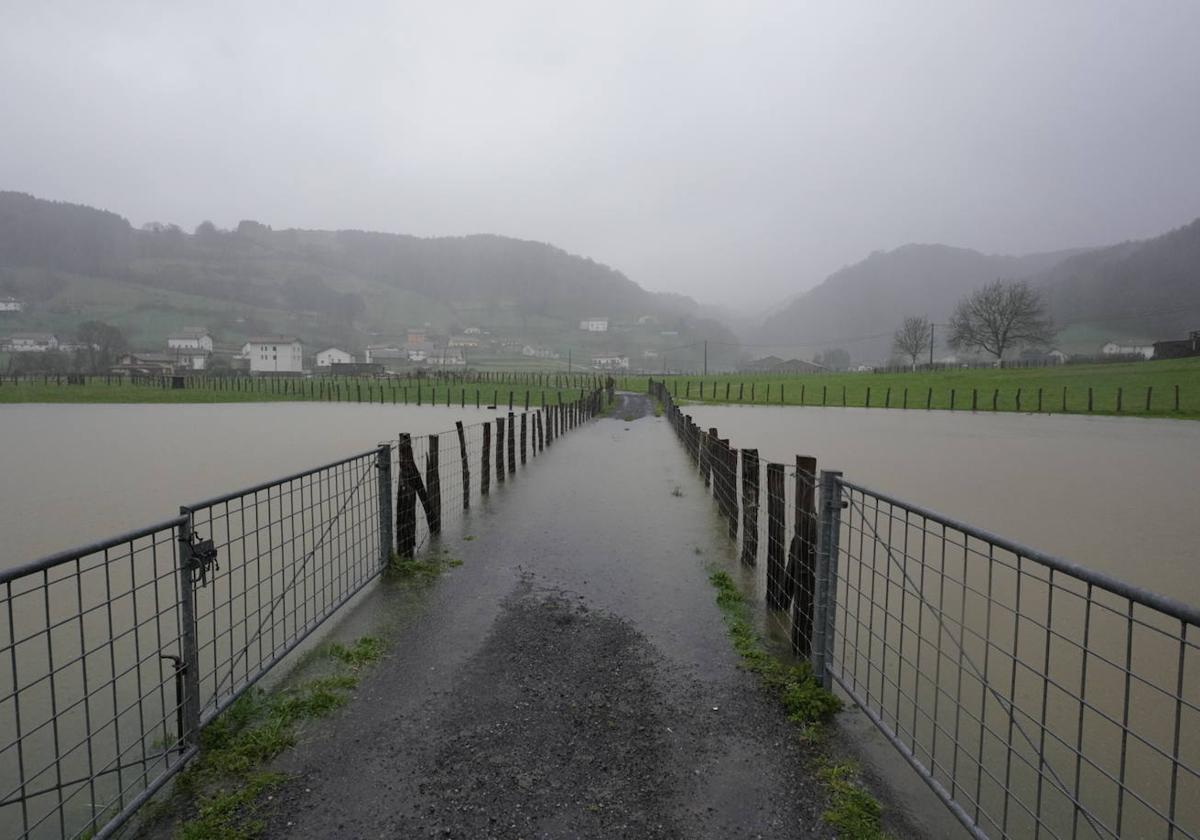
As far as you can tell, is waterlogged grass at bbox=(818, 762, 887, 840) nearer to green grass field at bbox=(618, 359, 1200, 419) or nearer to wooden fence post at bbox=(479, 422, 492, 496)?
wooden fence post at bbox=(479, 422, 492, 496)

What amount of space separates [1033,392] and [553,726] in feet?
167

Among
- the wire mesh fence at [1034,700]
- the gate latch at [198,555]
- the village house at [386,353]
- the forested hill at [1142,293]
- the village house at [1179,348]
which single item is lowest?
the wire mesh fence at [1034,700]

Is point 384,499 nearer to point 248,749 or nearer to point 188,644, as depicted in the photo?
point 188,644

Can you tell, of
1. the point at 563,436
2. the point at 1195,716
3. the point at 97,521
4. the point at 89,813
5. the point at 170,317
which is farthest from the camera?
the point at 170,317

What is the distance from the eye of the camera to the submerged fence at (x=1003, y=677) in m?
2.79

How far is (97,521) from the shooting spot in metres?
9.51

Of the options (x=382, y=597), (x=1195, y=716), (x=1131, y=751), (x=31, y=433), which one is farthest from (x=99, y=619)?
(x=31, y=433)

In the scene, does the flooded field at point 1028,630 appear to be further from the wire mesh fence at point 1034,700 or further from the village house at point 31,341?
the village house at point 31,341

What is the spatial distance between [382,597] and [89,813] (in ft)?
9.42

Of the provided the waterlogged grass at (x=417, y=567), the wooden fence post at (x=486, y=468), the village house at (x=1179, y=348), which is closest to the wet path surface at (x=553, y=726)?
the waterlogged grass at (x=417, y=567)

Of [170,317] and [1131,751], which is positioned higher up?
[170,317]

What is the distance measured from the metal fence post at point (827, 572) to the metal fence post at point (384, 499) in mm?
4017

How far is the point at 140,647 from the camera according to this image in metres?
5.09

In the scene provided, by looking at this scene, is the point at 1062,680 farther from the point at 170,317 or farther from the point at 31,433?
the point at 170,317
